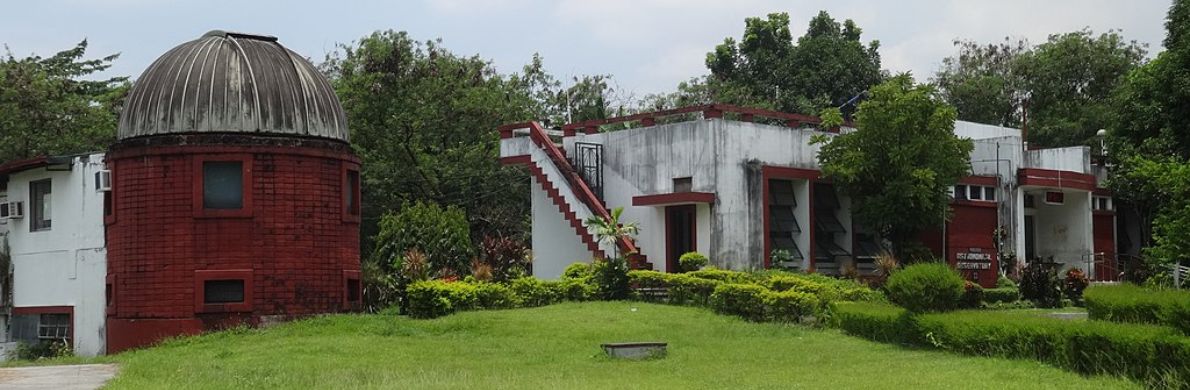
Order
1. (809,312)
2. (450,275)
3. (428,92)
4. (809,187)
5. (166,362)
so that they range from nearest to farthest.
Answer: (166,362)
(809,312)
(450,275)
(809,187)
(428,92)

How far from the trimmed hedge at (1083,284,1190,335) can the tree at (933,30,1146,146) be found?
26538 millimetres

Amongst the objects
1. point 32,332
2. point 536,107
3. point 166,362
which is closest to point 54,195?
point 32,332

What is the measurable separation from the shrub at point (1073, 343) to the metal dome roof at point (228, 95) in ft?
43.9

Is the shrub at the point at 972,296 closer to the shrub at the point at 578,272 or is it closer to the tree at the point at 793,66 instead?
the shrub at the point at 578,272

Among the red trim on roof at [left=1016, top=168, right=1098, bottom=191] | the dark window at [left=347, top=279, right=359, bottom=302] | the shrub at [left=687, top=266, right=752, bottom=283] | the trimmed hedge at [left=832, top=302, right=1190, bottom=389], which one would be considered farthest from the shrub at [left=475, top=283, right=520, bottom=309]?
the red trim on roof at [left=1016, top=168, right=1098, bottom=191]

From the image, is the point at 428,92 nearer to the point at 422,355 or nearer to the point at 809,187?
the point at 809,187

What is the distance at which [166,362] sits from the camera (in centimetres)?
1980

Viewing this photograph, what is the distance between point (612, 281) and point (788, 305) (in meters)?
5.87

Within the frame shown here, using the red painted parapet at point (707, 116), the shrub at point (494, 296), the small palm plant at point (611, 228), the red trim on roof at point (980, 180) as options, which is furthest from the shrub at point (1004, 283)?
the shrub at point (494, 296)

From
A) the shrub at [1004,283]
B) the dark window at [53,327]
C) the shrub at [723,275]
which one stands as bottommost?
the dark window at [53,327]

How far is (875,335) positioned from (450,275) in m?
11.3

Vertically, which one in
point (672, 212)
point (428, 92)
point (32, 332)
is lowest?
point (32, 332)

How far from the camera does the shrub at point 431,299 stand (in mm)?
25719

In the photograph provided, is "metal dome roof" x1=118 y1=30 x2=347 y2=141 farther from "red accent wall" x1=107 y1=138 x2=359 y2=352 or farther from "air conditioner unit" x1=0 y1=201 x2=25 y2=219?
"air conditioner unit" x1=0 y1=201 x2=25 y2=219
